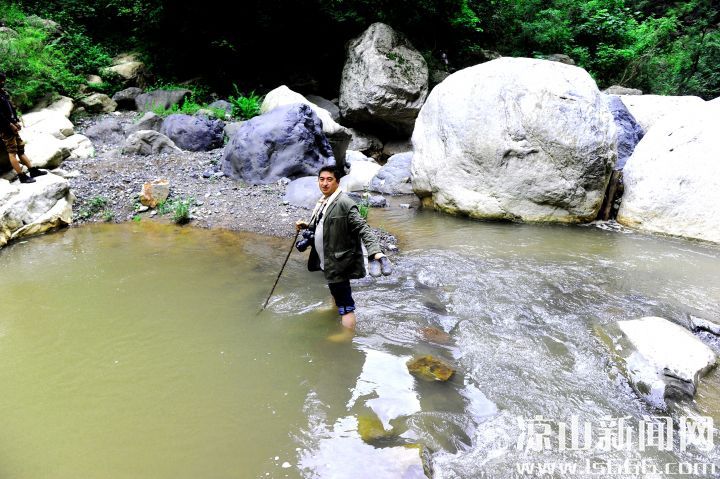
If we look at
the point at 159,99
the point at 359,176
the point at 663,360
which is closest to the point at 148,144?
the point at 159,99

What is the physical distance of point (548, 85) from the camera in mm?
8211

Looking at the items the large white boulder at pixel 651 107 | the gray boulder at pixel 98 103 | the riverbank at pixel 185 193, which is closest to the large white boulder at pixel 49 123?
the riverbank at pixel 185 193

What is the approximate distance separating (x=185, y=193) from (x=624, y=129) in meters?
10.2

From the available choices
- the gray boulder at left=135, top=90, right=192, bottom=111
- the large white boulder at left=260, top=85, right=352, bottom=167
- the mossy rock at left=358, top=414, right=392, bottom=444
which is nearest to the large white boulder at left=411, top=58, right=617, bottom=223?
the large white boulder at left=260, top=85, right=352, bottom=167

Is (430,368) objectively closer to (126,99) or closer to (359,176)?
(359,176)

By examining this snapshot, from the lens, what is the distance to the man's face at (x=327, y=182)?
Result: 13.8 feet

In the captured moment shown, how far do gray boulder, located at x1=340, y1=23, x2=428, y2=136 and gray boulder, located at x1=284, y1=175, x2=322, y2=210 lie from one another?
6.12 m

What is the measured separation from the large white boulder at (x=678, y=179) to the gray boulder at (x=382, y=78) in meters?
7.62

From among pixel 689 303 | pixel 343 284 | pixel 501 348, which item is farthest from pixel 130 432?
pixel 689 303

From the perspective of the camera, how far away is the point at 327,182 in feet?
13.8

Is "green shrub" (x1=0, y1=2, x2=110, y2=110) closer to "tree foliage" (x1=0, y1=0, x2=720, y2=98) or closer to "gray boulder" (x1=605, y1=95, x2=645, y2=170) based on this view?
"tree foliage" (x1=0, y1=0, x2=720, y2=98)

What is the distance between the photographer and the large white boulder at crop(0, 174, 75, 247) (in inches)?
281

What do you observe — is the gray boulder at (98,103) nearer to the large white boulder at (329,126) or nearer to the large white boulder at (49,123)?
the large white boulder at (49,123)

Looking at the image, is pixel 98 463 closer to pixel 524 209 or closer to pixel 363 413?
pixel 363 413
